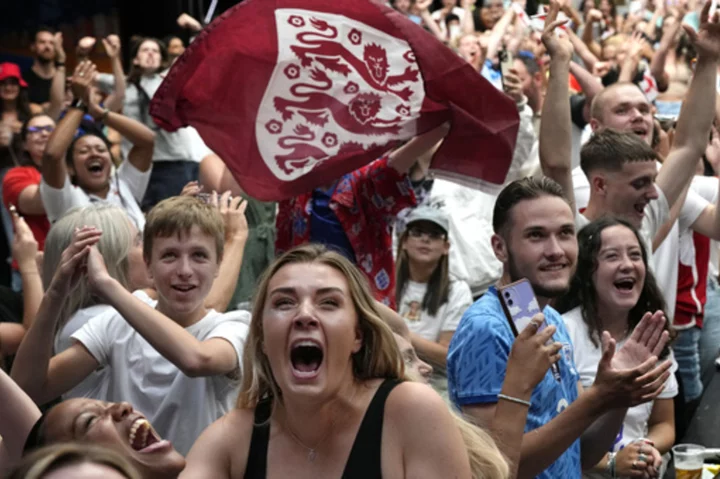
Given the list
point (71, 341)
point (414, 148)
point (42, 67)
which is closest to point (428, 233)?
A: point (414, 148)

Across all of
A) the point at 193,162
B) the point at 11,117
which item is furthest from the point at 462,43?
the point at 11,117

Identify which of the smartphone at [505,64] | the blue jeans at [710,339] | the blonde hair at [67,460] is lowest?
the blue jeans at [710,339]

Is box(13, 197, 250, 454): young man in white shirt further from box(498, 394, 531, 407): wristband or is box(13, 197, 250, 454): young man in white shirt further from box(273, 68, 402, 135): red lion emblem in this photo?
box(273, 68, 402, 135): red lion emblem

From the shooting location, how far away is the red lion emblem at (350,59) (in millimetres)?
5574

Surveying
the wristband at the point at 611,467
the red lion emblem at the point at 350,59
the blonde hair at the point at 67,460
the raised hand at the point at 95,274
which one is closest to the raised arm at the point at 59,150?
the red lion emblem at the point at 350,59

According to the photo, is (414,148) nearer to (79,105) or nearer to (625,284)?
(625,284)

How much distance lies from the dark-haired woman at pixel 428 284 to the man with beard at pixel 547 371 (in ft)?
7.72

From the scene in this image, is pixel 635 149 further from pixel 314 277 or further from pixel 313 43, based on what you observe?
pixel 314 277

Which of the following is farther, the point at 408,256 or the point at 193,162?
the point at 193,162

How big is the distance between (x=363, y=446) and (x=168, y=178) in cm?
576

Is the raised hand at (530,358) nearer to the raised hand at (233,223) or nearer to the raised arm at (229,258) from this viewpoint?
the raised arm at (229,258)

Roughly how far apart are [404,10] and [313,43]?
22.5 ft

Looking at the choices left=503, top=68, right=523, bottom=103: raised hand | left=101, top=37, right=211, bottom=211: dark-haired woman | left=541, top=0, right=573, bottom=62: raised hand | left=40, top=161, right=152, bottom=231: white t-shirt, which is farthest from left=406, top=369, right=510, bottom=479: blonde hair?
left=101, top=37, right=211, bottom=211: dark-haired woman

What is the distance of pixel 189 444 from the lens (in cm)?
387
